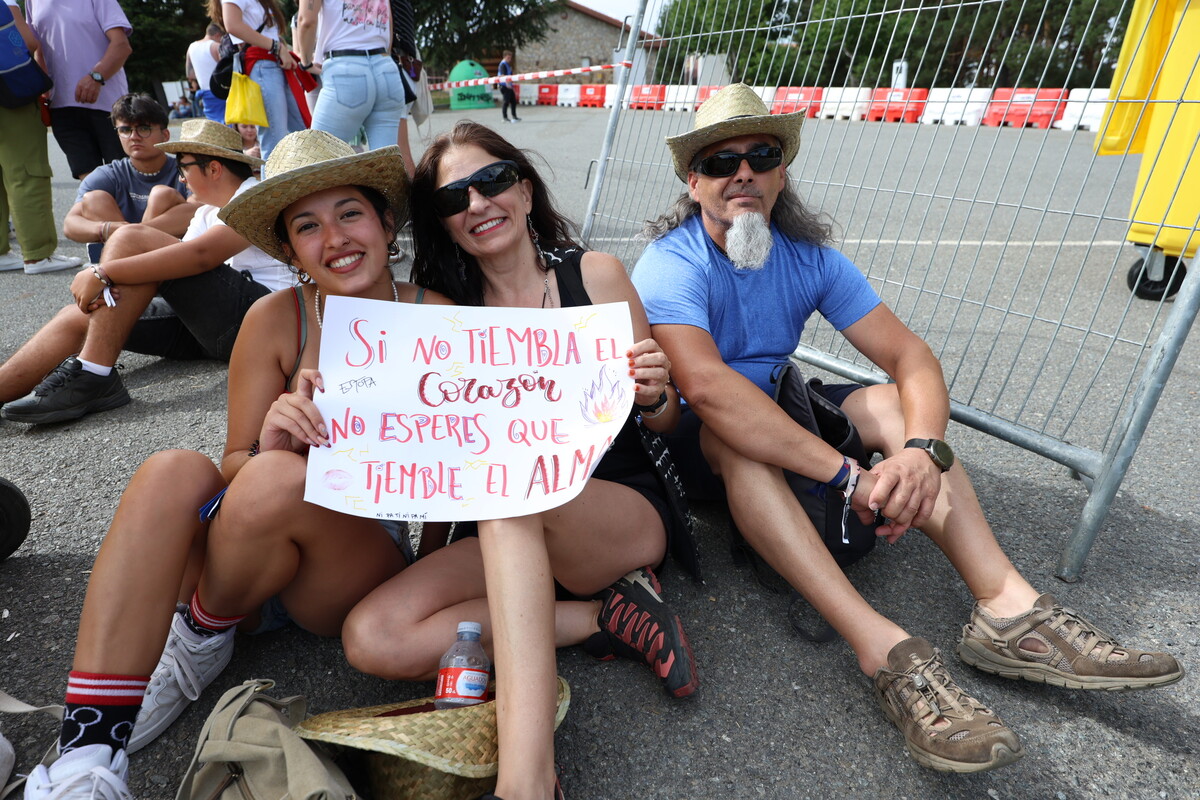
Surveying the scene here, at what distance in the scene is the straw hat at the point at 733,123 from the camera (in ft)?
7.43

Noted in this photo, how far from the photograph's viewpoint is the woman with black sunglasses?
1.54 metres

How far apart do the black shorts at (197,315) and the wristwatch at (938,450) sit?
2.95 meters

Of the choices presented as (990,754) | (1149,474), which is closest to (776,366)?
(990,754)

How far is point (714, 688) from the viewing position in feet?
6.37

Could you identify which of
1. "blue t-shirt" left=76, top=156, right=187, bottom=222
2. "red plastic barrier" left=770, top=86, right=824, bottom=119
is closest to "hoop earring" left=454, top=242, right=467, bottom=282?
"red plastic barrier" left=770, top=86, right=824, bottom=119

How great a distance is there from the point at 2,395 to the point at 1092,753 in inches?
162

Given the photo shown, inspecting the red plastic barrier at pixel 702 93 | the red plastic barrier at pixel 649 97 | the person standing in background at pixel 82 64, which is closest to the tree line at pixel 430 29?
the person standing in background at pixel 82 64

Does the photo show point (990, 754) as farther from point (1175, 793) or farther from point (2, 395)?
point (2, 395)

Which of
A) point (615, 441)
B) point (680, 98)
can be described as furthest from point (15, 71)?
point (615, 441)

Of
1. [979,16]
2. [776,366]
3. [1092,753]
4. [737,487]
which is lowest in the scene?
[1092,753]

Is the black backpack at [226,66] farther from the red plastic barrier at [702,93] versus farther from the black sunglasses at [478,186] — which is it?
the black sunglasses at [478,186]

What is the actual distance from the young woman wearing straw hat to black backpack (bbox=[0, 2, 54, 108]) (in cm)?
438

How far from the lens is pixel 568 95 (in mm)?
26625

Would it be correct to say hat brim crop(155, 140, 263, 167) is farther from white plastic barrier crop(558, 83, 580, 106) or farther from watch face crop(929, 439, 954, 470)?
white plastic barrier crop(558, 83, 580, 106)
